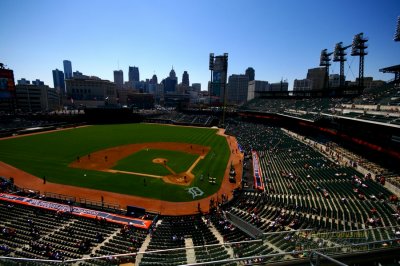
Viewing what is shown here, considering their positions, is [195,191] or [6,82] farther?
[6,82]

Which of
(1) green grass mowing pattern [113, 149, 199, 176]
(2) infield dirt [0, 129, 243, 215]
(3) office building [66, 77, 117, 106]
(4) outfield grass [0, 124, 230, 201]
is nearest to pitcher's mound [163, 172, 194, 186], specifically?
(4) outfield grass [0, 124, 230, 201]

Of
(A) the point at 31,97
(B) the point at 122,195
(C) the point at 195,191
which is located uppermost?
(A) the point at 31,97

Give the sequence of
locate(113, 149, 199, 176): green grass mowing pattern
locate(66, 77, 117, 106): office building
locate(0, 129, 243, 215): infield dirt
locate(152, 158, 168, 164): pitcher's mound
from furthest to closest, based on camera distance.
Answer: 1. locate(66, 77, 117, 106): office building
2. locate(152, 158, 168, 164): pitcher's mound
3. locate(113, 149, 199, 176): green grass mowing pattern
4. locate(0, 129, 243, 215): infield dirt

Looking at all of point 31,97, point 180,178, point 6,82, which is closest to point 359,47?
point 180,178

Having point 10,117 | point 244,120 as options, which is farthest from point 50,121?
point 244,120

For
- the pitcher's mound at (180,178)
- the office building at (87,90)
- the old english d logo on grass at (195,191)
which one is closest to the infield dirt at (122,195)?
the old english d logo on grass at (195,191)

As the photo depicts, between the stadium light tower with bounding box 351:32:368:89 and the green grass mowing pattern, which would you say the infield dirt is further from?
the stadium light tower with bounding box 351:32:368:89

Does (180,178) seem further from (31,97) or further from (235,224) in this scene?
(31,97)
